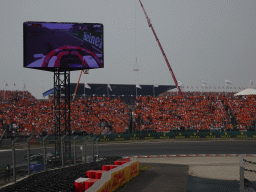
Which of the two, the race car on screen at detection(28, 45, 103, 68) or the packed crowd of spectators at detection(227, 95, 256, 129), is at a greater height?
the race car on screen at detection(28, 45, 103, 68)

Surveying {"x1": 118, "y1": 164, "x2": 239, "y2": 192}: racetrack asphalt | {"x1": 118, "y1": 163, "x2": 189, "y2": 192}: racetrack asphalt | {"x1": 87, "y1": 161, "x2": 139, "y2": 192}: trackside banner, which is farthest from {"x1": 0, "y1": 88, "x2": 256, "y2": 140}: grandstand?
{"x1": 87, "y1": 161, "x2": 139, "y2": 192}: trackside banner

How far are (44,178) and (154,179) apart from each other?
633 cm

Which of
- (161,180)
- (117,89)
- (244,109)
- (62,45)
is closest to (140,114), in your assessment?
(244,109)

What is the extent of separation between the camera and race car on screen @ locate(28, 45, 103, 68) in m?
22.2

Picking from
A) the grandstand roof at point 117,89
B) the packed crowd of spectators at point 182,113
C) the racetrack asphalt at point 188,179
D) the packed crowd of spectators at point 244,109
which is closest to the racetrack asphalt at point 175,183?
the racetrack asphalt at point 188,179

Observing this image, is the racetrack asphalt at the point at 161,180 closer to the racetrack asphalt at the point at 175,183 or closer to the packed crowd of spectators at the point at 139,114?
the racetrack asphalt at the point at 175,183

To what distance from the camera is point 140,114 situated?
49.8 m

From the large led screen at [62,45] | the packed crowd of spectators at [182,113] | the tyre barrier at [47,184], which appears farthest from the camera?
the packed crowd of spectators at [182,113]

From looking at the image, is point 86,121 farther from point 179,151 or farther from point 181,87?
point 181,87

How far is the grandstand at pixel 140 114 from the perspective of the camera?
44.5 m

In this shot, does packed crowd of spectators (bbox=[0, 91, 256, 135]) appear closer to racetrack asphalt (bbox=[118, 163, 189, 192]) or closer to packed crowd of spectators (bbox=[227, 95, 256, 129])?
packed crowd of spectators (bbox=[227, 95, 256, 129])

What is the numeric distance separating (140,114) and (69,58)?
1110 inches

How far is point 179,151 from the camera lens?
31.0 meters

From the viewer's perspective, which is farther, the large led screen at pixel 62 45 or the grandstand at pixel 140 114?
the grandstand at pixel 140 114
